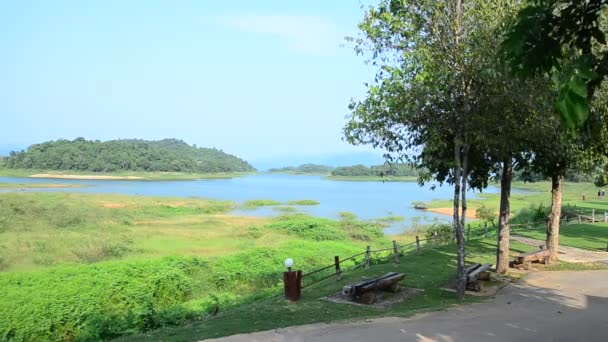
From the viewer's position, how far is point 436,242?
24547 mm

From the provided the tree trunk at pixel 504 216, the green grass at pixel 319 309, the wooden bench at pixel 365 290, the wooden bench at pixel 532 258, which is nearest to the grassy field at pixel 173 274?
the green grass at pixel 319 309

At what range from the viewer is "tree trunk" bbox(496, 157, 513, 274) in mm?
13867

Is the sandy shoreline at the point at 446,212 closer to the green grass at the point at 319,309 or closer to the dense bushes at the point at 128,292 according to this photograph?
the dense bushes at the point at 128,292

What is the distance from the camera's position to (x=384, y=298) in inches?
450

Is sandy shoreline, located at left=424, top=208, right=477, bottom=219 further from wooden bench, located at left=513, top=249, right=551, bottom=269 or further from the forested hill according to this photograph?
the forested hill

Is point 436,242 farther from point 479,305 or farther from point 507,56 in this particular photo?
point 507,56

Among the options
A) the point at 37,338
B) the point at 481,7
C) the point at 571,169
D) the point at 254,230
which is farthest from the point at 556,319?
the point at 254,230

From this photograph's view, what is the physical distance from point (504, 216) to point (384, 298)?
5.03 meters

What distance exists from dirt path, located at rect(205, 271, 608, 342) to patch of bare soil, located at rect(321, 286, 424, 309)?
151 cm

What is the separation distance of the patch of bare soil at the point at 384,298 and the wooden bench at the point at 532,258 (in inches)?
193

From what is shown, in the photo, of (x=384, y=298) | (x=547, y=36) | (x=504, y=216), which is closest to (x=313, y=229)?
(x=504, y=216)

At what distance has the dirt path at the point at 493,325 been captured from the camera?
782 cm

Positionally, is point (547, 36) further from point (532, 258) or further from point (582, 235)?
point (582, 235)

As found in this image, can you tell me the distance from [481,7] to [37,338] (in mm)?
13678
